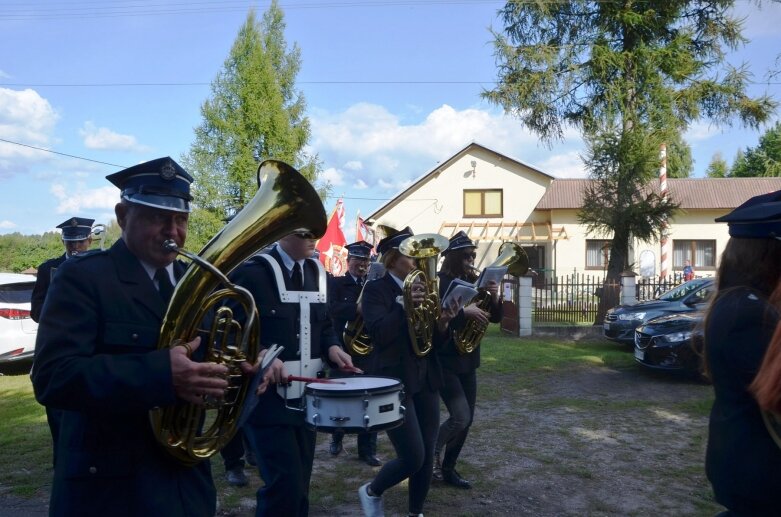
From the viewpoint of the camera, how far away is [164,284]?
8.29 feet

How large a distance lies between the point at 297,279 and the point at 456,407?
206cm

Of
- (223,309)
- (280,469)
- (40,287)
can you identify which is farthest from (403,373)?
(40,287)

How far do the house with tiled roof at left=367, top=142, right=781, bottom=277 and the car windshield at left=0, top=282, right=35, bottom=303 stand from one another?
20.8 m

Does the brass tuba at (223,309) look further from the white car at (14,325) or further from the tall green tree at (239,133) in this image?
the tall green tree at (239,133)

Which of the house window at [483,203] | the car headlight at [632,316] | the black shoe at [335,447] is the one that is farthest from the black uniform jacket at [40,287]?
the house window at [483,203]

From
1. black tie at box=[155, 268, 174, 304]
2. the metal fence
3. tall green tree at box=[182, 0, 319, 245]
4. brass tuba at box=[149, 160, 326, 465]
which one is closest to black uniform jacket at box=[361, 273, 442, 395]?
brass tuba at box=[149, 160, 326, 465]

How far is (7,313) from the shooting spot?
11008 mm

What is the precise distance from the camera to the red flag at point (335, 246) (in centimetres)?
1262

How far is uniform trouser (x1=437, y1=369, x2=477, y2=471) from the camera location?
17.4 ft

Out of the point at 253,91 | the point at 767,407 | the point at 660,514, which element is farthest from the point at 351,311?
the point at 253,91

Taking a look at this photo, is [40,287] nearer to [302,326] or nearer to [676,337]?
[302,326]

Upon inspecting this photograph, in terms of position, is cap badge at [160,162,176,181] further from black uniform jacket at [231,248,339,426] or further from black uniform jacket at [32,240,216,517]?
black uniform jacket at [231,248,339,426]

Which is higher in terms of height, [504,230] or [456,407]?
[504,230]

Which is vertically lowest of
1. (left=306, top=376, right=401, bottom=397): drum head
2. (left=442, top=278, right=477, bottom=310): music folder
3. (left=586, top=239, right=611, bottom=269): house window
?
(left=306, top=376, right=401, bottom=397): drum head
